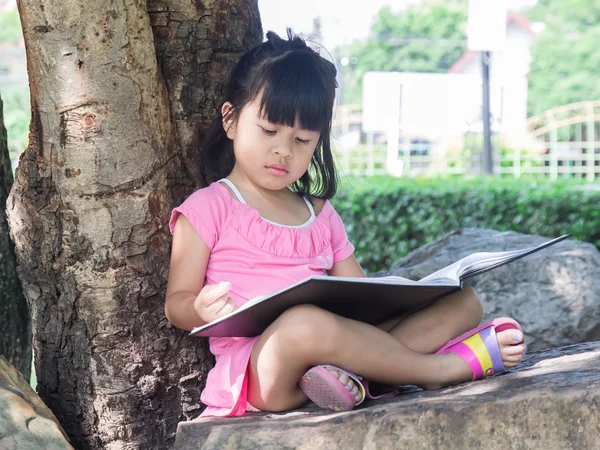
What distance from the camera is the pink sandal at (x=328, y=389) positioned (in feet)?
6.24

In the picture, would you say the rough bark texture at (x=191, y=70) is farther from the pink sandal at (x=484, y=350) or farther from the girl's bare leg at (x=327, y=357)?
the pink sandal at (x=484, y=350)

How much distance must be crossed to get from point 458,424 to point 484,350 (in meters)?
0.37

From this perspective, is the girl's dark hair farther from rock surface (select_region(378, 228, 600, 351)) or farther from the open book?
rock surface (select_region(378, 228, 600, 351))

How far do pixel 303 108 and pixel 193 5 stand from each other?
47cm

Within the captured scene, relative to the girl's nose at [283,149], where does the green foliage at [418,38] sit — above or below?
above

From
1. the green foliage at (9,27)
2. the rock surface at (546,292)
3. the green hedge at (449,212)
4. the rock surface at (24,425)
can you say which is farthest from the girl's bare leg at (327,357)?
the green foliage at (9,27)

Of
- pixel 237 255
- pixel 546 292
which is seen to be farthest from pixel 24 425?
pixel 546 292

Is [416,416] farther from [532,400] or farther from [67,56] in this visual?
[67,56]

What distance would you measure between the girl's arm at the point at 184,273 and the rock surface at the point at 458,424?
0.30 metres

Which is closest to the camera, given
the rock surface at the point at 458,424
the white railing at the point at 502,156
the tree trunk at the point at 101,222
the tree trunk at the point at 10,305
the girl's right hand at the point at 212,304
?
the rock surface at the point at 458,424

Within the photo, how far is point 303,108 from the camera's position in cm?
222

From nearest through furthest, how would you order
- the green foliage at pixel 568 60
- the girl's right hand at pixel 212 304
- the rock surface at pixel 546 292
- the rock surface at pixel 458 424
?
the rock surface at pixel 458 424 → the girl's right hand at pixel 212 304 → the rock surface at pixel 546 292 → the green foliage at pixel 568 60

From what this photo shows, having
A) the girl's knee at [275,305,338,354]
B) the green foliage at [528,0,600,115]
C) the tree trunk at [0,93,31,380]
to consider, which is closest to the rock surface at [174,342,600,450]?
the girl's knee at [275,305,338,354]

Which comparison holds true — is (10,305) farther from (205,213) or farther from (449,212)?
(449,212)
